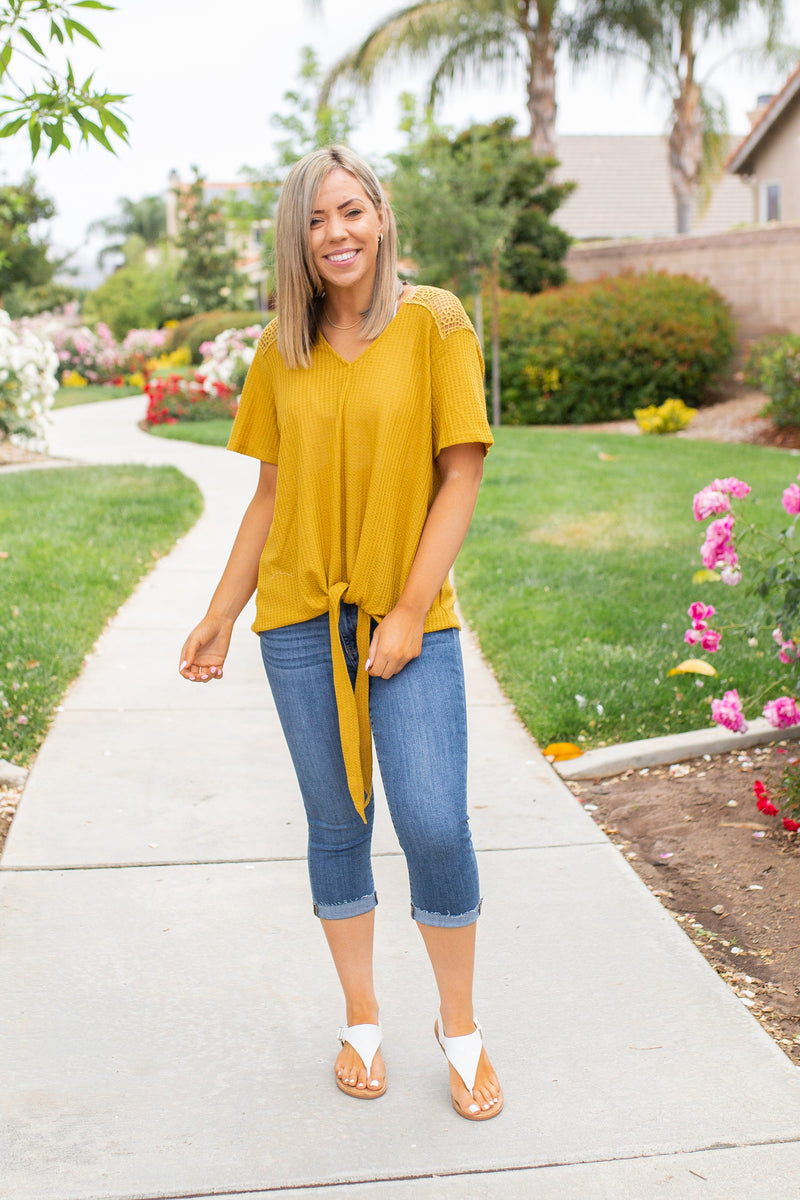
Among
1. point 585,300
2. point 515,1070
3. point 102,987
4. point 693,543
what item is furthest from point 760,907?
point 585,300

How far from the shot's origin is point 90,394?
2405 centimetres

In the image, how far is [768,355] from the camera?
45.5ft

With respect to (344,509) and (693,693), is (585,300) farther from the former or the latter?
(344,509)

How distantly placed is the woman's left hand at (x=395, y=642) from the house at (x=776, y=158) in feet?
68.6

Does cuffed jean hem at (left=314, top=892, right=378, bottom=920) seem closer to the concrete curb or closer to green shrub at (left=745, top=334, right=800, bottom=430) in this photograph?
the concrete curb

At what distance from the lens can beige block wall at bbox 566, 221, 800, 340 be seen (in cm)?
1683

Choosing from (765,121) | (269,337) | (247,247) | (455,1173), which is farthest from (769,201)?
(247,247)

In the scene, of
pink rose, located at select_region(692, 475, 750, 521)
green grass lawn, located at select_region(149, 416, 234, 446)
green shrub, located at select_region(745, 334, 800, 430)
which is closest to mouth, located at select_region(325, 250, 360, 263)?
pink rose, located at select_region(692, 475, 750, 521)

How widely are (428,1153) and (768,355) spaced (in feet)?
42.8

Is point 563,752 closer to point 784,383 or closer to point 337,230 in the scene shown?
point 337,230

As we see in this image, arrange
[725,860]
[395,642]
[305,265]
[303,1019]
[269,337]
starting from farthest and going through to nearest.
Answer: [725,860] < [303,1019] < [269,337] < [305,265] < [395,642]

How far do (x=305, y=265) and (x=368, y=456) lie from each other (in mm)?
397

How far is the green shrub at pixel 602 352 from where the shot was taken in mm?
16156

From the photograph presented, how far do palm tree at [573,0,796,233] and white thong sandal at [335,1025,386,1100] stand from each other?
2526 cm
